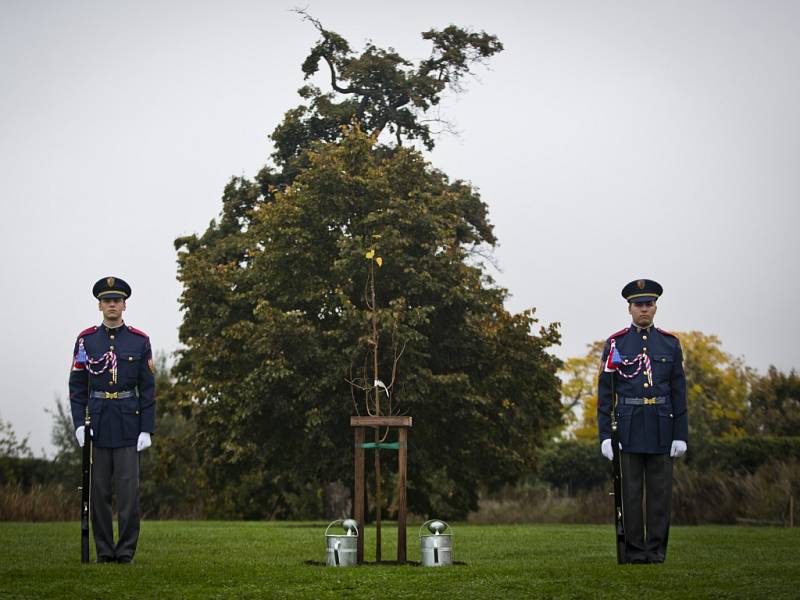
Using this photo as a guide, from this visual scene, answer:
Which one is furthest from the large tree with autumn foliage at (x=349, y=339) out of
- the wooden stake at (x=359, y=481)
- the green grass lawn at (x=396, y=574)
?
the wooden stake at (x=359, y=481)

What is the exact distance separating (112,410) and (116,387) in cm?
21

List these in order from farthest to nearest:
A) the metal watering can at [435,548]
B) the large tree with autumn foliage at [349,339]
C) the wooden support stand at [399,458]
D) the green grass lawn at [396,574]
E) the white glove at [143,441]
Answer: the large tree with autumn foliage at [349,339]
the wooden support stand at [399,458]
the white glove at [143,441]
the metal watering can at [435,548]
the green grass lawn at [396,574]

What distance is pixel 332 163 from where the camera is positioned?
2811 cm

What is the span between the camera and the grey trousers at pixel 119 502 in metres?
10.7

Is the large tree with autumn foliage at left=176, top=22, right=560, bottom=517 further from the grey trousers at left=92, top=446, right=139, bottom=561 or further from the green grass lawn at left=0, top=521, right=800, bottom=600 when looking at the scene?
the grey trousers at left=92, top=446, right=139, bottom=561

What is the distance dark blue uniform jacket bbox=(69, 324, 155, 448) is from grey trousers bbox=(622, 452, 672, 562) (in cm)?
431

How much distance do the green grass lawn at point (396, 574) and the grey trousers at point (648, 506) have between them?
273 millimetres

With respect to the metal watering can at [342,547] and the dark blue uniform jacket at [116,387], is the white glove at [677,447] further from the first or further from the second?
the dark blue uniform jacket at [116,387]

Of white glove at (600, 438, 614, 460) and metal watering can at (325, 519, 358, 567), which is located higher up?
white glove at (600, 438, 614, 460)

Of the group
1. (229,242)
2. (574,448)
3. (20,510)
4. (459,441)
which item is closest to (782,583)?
(20,510)

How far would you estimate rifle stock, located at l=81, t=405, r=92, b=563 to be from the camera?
10.6 meters

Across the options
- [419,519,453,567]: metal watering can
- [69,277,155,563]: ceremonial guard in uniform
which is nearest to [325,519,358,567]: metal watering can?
[419,519,453,567]: metal watering can

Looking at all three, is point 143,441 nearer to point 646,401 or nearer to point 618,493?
point 618,493

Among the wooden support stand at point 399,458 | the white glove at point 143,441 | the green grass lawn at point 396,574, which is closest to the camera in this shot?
the green grass lawn at point 396,574
